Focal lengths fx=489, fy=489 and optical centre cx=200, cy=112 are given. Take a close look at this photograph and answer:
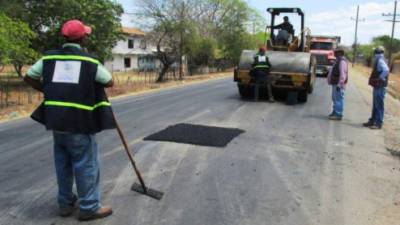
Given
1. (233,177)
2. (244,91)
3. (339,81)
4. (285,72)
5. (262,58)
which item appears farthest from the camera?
(244,91)

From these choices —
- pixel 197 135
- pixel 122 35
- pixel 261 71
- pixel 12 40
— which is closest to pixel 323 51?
pixel 122 35

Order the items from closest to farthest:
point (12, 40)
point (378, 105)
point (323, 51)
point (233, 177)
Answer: point (233, 177) < point (378, 105) < point (12, 40) < point (323, 51)

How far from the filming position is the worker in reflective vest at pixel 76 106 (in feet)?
14.8

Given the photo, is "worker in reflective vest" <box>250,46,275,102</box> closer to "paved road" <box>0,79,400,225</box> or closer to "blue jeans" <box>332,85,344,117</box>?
"blue jeans" <box>332,85,344,117</box>

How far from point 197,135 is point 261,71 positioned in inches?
247

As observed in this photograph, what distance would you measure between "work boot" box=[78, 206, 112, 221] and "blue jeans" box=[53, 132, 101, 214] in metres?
0.04

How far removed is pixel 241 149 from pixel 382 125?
493 centimetres

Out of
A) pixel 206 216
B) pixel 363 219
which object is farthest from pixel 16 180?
pixel 363 219

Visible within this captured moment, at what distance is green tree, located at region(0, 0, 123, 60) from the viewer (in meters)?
25.8

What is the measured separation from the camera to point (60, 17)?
26.2m

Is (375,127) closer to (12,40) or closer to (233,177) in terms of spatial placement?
(233,177)

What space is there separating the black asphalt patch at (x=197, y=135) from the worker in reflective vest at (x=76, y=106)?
361cm

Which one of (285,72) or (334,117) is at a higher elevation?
(285,72)

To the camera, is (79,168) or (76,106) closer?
(76,106)
